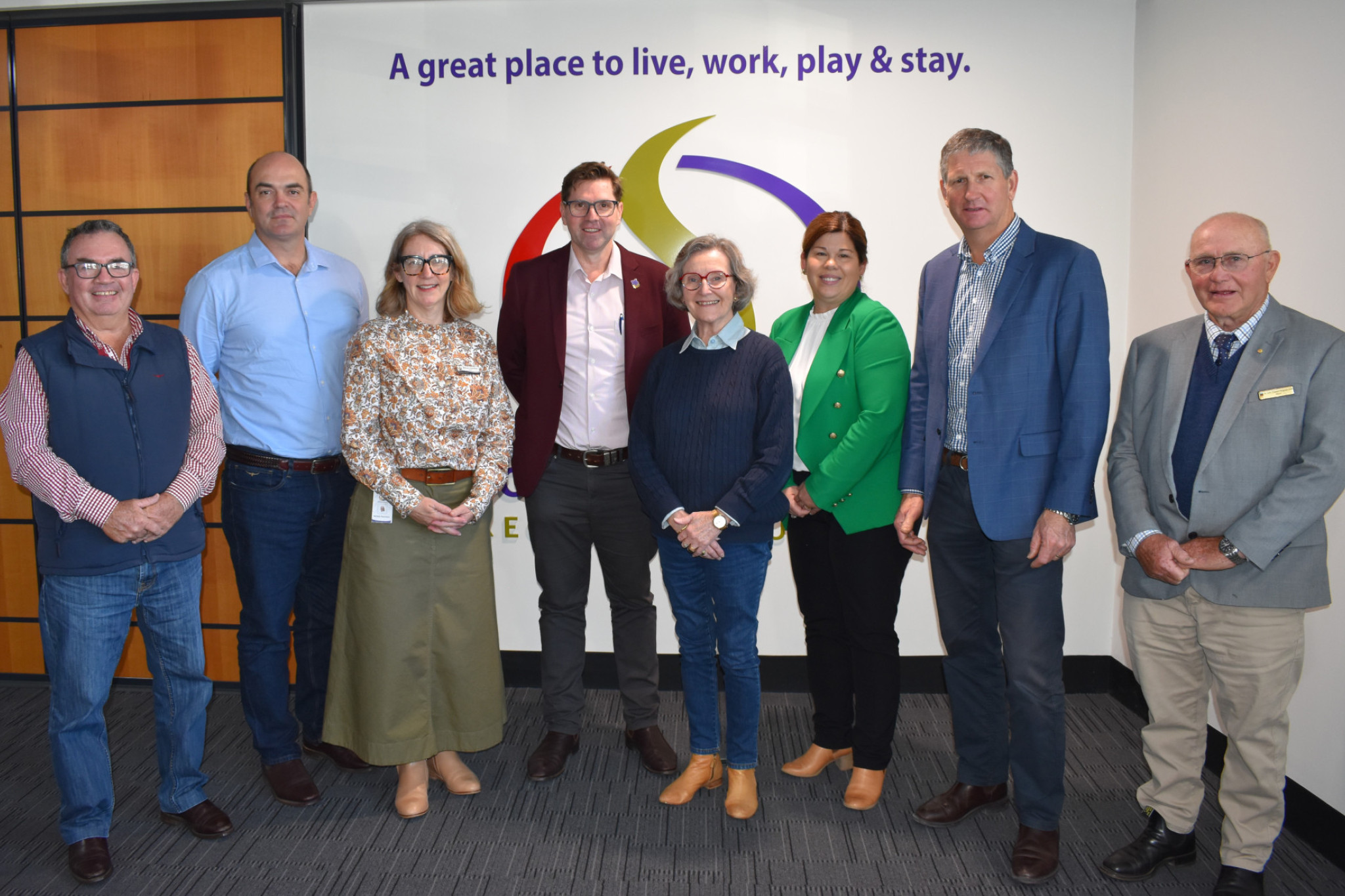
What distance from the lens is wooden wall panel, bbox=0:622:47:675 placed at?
3.99 m

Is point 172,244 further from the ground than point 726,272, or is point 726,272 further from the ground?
point 172,244

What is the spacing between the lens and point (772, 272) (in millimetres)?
3711

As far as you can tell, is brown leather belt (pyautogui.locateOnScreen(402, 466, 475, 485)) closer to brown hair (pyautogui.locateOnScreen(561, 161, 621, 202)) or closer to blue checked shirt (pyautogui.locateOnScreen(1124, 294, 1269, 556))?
brown hair (pyautogui.locateOnScreen(561, 161, 621, 202))

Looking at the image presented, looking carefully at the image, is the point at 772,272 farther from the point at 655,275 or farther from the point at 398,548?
the point at 398,548

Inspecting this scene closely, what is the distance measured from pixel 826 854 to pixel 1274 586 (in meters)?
1.42

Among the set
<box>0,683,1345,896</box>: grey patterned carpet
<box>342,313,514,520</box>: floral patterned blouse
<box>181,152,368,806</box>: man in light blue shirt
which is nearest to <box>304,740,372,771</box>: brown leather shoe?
<box>0,683,1345,896</box>: grey patterned carpet

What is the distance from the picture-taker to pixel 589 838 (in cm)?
259

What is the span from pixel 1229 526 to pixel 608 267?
199 centimetres

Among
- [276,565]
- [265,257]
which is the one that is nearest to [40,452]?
[276,565]

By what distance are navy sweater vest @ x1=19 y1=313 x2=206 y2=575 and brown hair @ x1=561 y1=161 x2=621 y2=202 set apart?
1317mm

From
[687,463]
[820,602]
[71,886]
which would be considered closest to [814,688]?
[820,602]

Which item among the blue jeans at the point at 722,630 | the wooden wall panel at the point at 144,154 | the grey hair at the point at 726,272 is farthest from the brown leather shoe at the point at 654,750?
the wooden wall panel at the point at 144,154

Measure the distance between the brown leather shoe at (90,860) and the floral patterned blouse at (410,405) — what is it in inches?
49.8

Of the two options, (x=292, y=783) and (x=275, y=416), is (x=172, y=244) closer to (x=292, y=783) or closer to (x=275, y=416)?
(x=275, y=416)
